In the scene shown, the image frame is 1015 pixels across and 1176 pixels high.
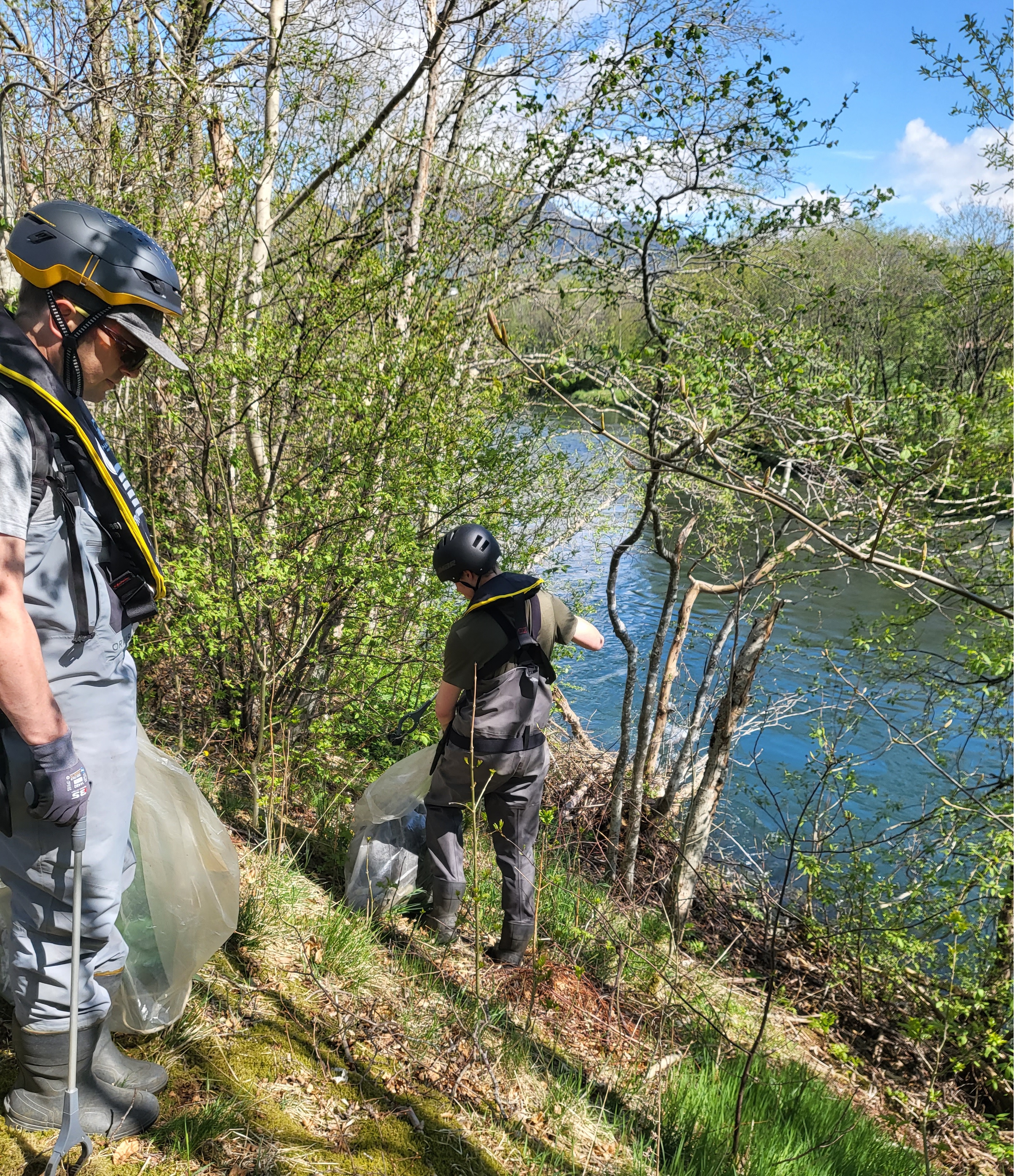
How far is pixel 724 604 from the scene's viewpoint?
14.1 metres

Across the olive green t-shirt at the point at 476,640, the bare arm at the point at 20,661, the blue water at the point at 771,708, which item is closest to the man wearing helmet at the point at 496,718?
the olive green t-shirt at the point at 476,640

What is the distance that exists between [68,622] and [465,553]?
171cm

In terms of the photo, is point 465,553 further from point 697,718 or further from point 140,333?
point 697,718

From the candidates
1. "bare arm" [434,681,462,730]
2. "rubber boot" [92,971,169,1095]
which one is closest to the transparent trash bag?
"bare arm" [434,681,462,730]

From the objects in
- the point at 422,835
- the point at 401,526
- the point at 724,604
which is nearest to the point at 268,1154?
the point at 422,835

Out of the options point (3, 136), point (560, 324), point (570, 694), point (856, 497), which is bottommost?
point (570, 694)

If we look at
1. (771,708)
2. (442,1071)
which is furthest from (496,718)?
(771,708)

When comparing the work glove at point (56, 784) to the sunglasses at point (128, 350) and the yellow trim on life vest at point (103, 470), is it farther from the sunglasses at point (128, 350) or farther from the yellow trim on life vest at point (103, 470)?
the sunglasses at point (128, 350)

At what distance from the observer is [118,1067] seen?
85.0 inches

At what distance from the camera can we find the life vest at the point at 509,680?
335cm

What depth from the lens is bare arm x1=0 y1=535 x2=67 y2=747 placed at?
1.67 meters

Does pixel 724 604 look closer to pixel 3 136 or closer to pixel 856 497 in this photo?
pixel 856 497

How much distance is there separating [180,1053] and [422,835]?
1.53 metres

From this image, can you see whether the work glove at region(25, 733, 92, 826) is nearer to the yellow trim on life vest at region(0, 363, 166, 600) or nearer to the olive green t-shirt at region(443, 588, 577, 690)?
the yellow trim on life vest at region(0, 363, 166, 600)
